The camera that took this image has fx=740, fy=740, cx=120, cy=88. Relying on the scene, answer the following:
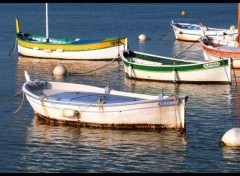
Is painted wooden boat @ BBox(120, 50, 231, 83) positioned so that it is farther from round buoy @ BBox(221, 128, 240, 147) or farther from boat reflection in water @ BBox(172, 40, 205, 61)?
round buoy @ BBox(221, 128, 240, 147)

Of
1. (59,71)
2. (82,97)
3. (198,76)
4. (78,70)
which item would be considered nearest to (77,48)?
(78,70)

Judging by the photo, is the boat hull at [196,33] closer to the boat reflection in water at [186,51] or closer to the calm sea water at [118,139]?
the boat reflection in water at [186,51]

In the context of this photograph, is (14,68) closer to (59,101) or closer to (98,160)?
(59,101)

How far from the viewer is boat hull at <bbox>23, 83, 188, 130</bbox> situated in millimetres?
28797

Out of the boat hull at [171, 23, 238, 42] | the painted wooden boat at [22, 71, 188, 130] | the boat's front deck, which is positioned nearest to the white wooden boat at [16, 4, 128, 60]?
the boat hull at [171, 23, 238, 42]

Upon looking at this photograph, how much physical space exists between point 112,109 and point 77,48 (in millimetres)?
22854

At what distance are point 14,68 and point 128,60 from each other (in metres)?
9.69

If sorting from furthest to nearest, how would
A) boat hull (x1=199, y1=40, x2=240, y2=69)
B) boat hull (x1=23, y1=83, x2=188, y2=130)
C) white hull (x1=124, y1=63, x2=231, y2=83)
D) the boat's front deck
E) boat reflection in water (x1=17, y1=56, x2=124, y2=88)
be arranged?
boat hull (x1=199, y1=40, x2=240, y2=69)
boat reflection in water (x1=17, y1=56, x2=124, y2=88)
white hull (x1=124, y1=63, x2=231, y2=83)
the boat's front deck
boat hull (x1=23, y1=83, x2=188, y2=130)

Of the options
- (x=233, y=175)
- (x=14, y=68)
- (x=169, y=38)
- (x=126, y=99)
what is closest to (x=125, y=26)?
(x=169, y=38)

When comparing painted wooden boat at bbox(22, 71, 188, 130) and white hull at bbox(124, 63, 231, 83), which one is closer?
painted wooden boat at bbox(22, 71, 188, 130)

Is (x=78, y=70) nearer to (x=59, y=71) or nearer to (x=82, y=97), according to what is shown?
(x=59, y=71)

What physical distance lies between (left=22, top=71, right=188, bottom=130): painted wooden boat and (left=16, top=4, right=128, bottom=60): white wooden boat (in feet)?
60.2

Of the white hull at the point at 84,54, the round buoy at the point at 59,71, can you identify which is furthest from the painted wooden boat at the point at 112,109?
the white hull at the point at 84,54

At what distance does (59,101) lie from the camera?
3034 cm
